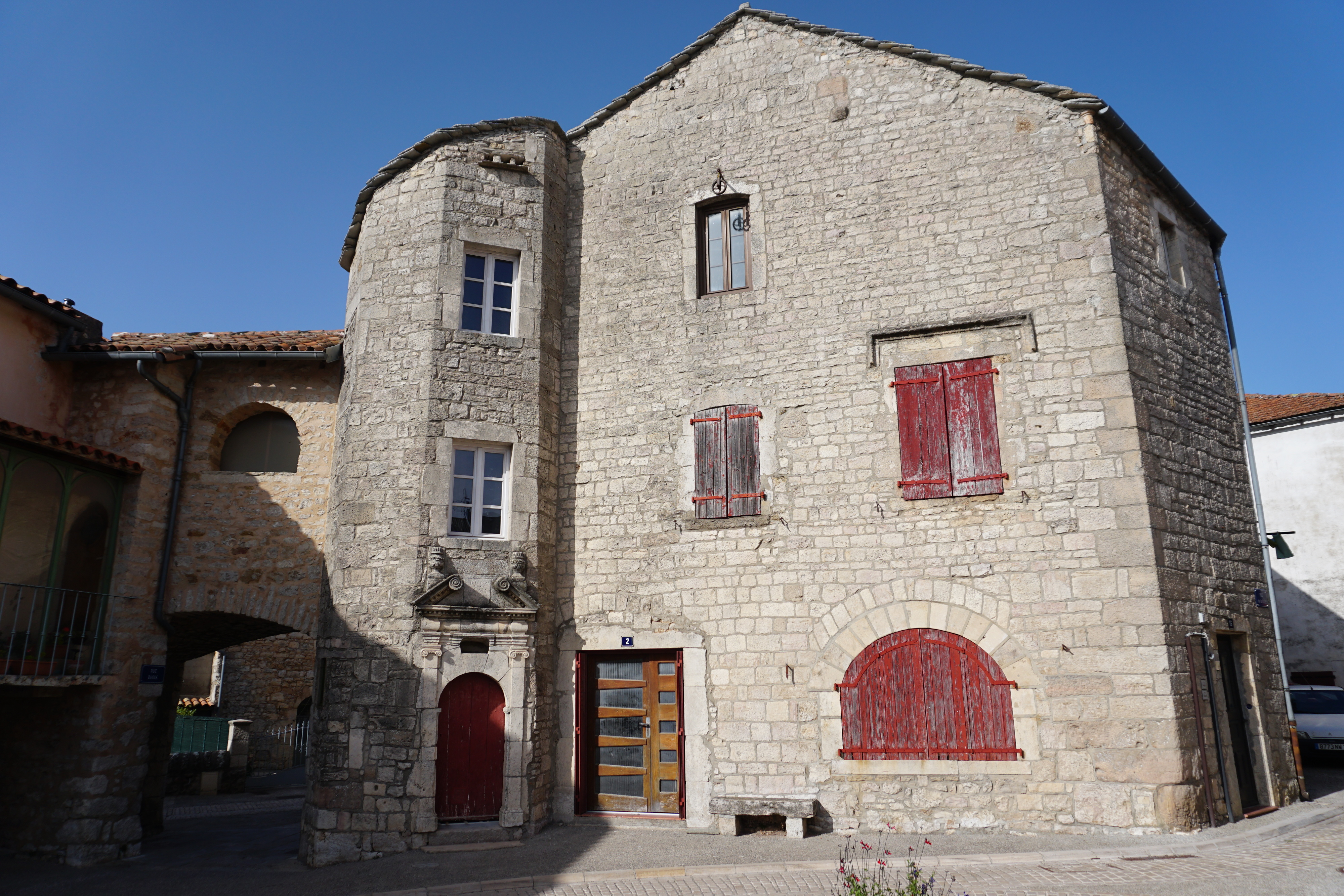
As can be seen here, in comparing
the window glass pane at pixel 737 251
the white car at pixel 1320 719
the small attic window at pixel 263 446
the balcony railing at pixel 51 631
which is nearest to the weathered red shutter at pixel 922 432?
the window glass pane at pixel 737 251

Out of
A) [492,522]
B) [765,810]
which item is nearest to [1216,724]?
[765,810]

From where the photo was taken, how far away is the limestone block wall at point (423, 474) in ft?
27.6

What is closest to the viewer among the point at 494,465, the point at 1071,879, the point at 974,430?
the point at 1071,879

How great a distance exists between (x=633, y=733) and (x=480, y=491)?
306cm

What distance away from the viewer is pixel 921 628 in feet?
27.1

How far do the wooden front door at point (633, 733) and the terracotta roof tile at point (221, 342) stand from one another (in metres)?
5.27

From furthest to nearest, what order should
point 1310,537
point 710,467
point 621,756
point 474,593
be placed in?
point 1310,537
point 710,467
point 621,756
point 474,593

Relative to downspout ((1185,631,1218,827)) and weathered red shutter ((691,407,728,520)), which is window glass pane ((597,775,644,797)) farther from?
downspout ((1185,631,1218,827))

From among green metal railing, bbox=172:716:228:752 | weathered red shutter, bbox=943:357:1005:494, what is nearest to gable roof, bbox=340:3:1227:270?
weathered red shutter, bbox=943:357:1005:494

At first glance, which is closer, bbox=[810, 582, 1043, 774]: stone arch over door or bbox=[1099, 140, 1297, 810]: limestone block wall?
bbox=[810, 582, 1043, 774]: stone arch over door

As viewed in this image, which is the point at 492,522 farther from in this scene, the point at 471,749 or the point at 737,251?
the point at 737,251

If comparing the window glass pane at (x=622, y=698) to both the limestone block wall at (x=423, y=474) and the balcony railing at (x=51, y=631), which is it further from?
the balcony railing at (x=51, y=631)

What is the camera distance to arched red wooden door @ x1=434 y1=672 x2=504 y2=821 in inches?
332

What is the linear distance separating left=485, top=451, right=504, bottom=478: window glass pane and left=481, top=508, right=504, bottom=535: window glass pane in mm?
387
